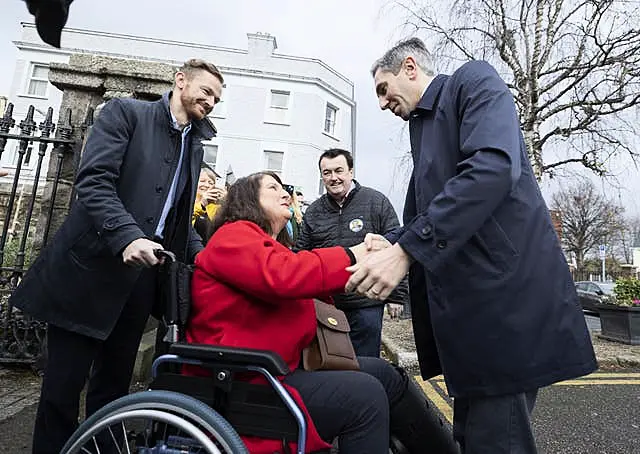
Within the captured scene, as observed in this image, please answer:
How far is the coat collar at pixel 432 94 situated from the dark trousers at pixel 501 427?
1092 millimetres

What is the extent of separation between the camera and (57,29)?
0.94m

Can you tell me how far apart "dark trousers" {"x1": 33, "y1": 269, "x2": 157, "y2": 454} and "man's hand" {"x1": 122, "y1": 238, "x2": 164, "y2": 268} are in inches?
21.7

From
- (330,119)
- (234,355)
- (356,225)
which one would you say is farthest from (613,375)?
(330,119)

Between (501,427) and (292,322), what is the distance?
81 centimetres

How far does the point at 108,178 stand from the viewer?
1977mm

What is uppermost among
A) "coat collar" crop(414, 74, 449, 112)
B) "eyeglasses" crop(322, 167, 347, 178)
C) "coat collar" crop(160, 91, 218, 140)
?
"eyeglasses" crop(322, 167, 347, 178)

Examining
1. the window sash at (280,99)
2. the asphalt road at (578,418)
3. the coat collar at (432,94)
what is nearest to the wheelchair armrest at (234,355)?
the coat collar at (432,94)

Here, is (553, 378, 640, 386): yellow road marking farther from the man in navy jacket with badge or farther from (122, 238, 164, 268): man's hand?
(122, 238, 164, 268): man's hand

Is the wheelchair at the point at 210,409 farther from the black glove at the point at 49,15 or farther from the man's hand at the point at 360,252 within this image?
the black glove at the point at 49,15

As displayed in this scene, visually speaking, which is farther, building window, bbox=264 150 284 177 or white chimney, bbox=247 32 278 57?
white chimney, bbox=247 32 278 57

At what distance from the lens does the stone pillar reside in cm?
372

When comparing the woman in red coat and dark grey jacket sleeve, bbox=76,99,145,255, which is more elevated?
dark grey jacket sleeve, bbox=76,99,145,255

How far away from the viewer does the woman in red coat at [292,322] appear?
4.94 ft

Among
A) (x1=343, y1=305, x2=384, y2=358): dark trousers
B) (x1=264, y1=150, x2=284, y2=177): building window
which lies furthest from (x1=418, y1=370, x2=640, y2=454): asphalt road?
(x1=264, y1=150, x2=284, y2=177): building window
